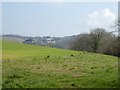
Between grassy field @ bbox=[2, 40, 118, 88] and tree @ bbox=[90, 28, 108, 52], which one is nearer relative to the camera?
grassy field @ bbox=[2, 40, 118, 88]

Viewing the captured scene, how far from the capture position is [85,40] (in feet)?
310

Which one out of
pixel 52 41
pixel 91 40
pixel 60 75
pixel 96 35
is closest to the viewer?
pixel 60 75

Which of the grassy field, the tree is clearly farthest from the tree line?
the grassy field

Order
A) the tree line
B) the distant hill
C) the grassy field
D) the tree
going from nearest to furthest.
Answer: the grassy field
the tree line
the tree
the distant hill

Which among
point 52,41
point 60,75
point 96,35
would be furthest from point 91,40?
point 60,75

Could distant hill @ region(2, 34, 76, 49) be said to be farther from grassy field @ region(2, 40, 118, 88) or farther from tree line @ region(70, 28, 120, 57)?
grassy field @ region(2, 40, 118, 88)

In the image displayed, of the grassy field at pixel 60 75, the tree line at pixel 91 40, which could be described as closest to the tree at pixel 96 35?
the tree line at pixel 91 40

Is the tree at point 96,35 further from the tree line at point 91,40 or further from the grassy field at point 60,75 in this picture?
the grassy field at point 60,75

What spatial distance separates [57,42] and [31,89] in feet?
355

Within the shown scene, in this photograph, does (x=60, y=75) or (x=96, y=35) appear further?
(x=96, y=35)

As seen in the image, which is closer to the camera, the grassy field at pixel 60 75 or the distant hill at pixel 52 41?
the grassy field at pixel 60 75

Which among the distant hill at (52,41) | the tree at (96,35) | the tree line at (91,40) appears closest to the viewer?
the tree line at (91,40)

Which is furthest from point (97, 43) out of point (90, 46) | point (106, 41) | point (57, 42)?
point (57, 42)

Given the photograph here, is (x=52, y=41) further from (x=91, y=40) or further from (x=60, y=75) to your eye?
(x=60, y=75)
